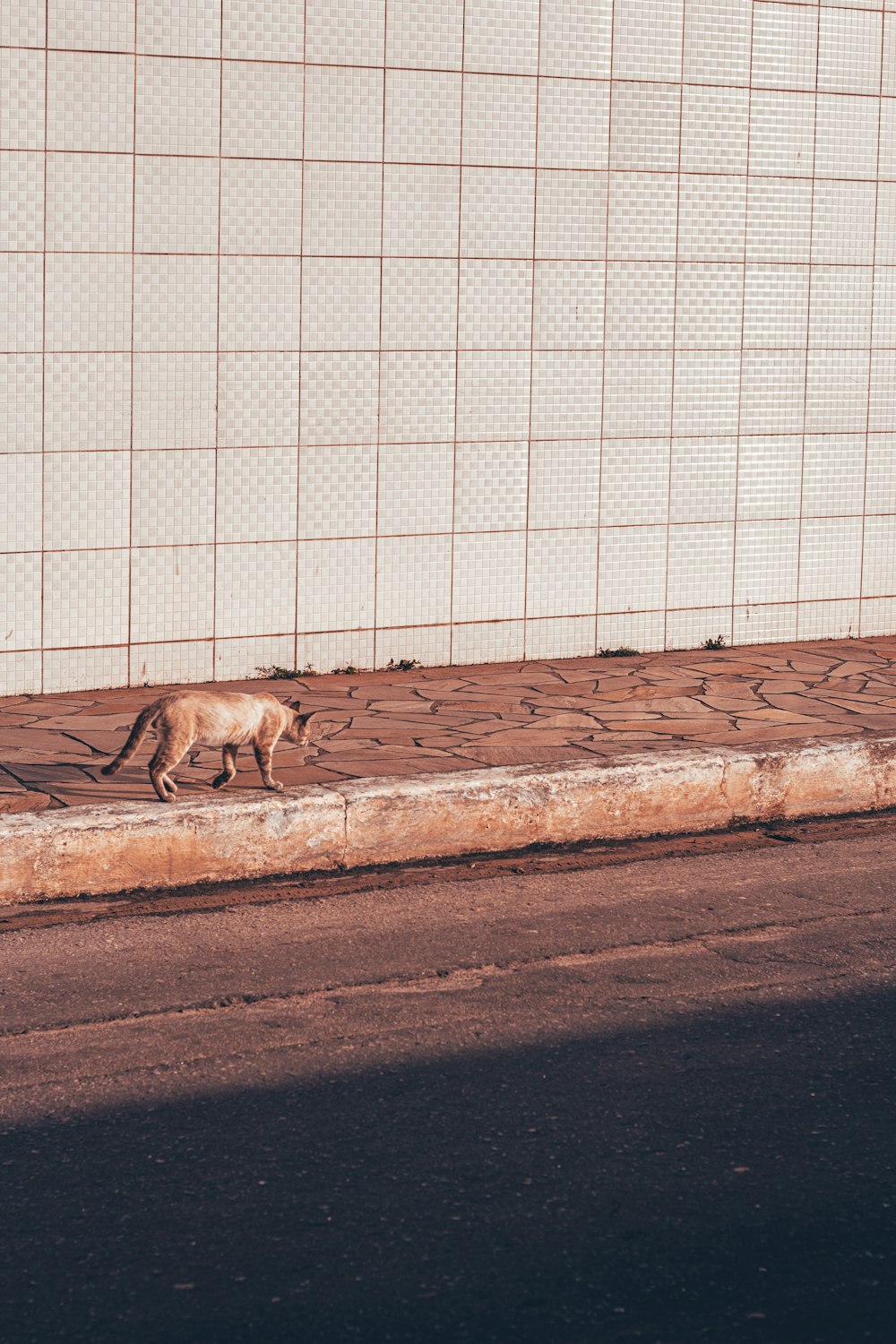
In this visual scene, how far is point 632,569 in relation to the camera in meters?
10.4

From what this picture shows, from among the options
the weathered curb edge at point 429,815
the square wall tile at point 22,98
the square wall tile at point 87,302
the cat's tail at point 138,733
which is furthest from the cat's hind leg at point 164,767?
the square wall tile at point 22,98

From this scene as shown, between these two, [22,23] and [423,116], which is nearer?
[22,23]

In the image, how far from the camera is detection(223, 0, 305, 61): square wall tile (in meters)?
8.94

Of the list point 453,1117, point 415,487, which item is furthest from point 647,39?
point 453,1117

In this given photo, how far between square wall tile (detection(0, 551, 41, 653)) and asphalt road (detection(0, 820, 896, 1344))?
3007mm

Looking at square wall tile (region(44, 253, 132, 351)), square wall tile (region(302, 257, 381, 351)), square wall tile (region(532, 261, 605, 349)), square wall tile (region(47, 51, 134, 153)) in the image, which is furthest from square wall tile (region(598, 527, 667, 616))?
square wall tile (region(47, 51, 134, 153))

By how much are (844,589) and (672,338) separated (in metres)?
2.04

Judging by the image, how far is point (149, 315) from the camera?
29.6 ft

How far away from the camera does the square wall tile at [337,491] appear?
951 centimetres

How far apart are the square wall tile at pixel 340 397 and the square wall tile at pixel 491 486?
1.98ft

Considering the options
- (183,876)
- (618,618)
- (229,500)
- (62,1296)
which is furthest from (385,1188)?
(618,618)

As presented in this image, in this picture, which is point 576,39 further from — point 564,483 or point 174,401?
point 174,401

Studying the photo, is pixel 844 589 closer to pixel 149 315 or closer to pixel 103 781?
pixel 149 315

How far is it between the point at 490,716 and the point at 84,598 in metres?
2.23
